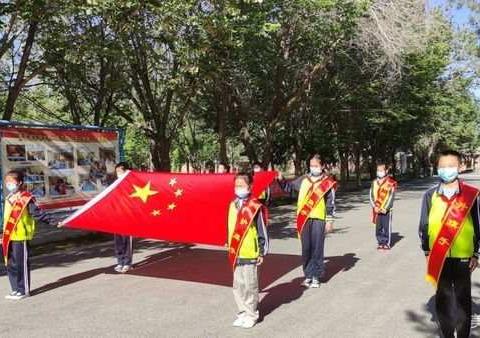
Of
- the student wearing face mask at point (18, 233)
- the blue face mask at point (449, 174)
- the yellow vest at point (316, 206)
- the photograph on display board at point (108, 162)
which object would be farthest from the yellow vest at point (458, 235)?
the photograph on display board at point (108, 162)

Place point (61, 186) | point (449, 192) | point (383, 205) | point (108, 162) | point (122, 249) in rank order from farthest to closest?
point (108, 162) → point (61, 186) → point (383, 205) → point (122, 249) → point (449, 192)

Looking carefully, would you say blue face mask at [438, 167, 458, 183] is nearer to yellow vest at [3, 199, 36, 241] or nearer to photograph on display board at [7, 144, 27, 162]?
yellow vest at [3, 199, 36, 241]

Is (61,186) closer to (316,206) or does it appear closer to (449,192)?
(316,206)

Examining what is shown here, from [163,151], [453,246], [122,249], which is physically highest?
[163,151]

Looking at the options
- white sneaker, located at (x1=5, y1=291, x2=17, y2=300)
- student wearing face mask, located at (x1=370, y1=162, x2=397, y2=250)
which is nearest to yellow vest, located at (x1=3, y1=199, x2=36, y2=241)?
white sneaker, located at (x1=5, y1=291, x2=17, y2=300)

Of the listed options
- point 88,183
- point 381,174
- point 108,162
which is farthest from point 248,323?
point 108,162

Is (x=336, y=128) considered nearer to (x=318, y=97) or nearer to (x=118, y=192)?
(x=318, y=97)

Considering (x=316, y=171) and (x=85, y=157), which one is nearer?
(x=316, y=171)

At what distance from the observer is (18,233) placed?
291 inches

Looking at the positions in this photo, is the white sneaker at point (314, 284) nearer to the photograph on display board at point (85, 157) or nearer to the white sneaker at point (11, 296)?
the white sneaker at point (11, 296)

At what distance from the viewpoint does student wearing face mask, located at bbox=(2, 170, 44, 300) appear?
739cm

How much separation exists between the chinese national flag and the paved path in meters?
0.75

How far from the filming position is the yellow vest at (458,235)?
519 centimetres

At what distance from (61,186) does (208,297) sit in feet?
17.7
